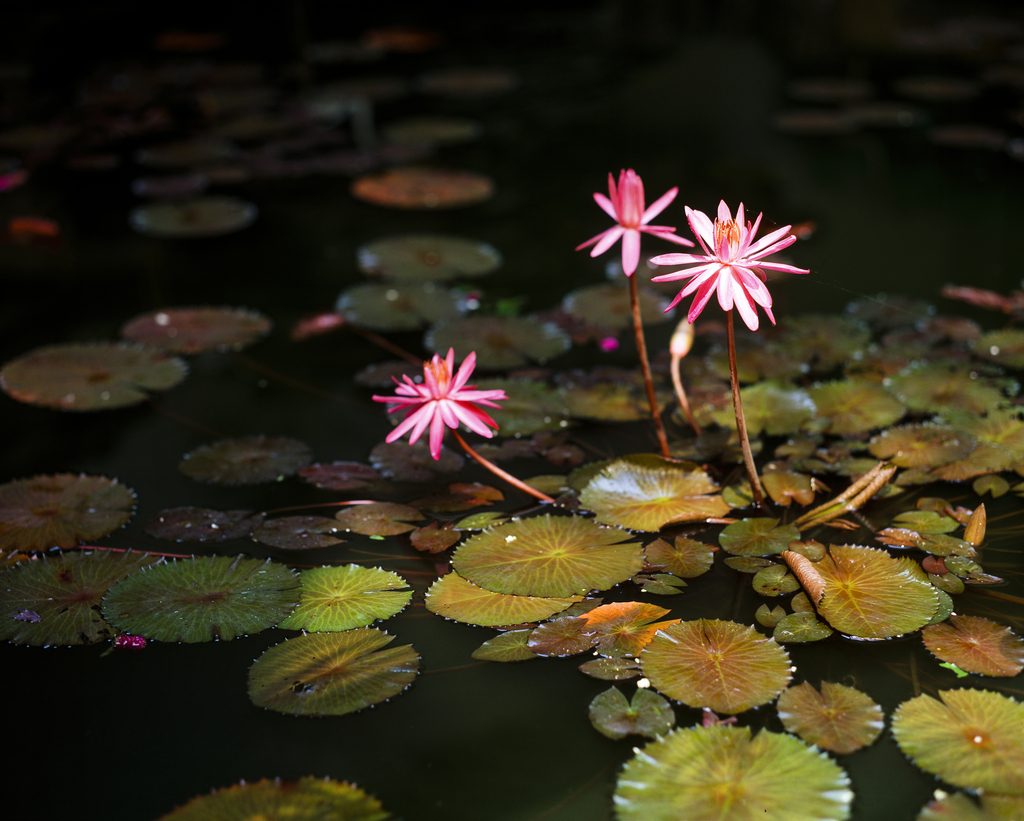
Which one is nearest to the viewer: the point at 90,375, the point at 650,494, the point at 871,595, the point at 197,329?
the point at 871,595

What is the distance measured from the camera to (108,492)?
177 centimetres

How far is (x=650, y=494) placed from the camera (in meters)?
1.65

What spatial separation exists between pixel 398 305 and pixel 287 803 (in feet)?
5.19

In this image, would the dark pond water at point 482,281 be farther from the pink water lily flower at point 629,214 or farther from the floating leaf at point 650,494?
the pink water lily flower at point 629,214

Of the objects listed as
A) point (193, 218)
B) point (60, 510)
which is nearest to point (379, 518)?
point (60, 510)

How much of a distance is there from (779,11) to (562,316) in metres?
4.25

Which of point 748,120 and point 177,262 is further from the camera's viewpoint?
point 748,120

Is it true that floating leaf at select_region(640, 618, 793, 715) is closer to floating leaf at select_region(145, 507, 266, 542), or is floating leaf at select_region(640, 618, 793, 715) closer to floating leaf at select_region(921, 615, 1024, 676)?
floating leaf at select_region(921, 615, 1024, 676)

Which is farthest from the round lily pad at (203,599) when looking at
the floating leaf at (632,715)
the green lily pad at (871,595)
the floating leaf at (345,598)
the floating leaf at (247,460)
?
the green lily pad at (871,595)

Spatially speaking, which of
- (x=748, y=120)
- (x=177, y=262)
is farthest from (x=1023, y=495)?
(x=748, y=120)

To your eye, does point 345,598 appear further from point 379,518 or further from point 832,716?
point 832,716

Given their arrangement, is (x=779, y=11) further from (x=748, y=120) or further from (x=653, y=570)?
(x=653, y=570)

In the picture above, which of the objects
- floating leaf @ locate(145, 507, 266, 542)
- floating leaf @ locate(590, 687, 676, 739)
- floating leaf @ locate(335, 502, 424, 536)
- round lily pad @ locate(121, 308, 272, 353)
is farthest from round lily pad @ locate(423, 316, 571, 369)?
floating leaf @ locate(590, 687, 676, 739)

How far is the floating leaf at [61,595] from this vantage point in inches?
56.1
